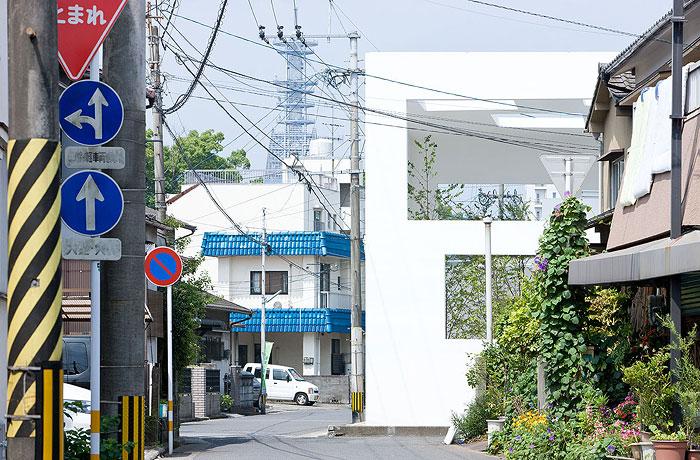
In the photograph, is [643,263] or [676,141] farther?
[676,141]

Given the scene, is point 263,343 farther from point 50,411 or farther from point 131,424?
point 50,411

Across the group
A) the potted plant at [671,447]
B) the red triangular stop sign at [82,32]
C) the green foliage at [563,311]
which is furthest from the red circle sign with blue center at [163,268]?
the red triangular stop sign at [82,32]

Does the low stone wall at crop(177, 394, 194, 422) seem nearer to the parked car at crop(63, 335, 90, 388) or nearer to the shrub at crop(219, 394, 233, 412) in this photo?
the shrub at crop(219, 394, 233, 412)

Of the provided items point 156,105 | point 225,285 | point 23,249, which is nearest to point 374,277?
point 156,105

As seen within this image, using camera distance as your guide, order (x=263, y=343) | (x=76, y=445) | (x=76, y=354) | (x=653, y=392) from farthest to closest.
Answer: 1. (x=263, y=343)
2. (x=76, y=354)
3. (x=653, y=392)
4. (x=76, y=445)

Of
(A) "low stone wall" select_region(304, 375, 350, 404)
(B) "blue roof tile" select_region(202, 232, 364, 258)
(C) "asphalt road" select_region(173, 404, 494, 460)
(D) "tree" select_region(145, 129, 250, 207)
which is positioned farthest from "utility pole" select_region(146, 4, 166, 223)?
(D) "tree" select_region(145, 129, 250, 207)

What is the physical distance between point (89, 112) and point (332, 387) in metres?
49.2

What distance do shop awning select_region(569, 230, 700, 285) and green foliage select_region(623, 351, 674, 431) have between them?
1.10 meters

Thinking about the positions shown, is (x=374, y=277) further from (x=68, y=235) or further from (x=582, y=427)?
(x=68, y=235)

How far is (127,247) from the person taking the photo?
10188mm

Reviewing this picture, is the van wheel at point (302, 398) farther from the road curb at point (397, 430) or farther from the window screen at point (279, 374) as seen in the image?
the road curb at point (397, 430)

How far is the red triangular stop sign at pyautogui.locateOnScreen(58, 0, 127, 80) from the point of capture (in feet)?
29.4

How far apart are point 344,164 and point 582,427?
191 ft

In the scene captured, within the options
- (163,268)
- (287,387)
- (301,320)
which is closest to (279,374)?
(287,387)
